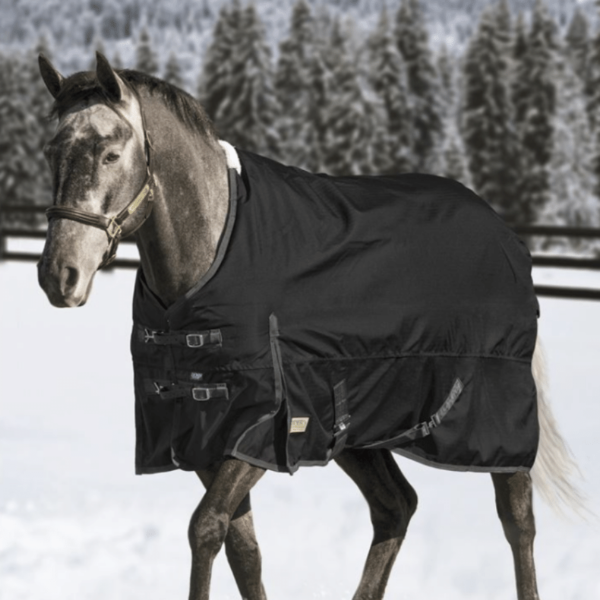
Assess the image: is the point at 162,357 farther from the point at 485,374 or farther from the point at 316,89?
the point at 316,89

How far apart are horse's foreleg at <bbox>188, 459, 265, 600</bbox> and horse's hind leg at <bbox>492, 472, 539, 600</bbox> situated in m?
1.40

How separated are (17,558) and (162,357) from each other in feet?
6.02

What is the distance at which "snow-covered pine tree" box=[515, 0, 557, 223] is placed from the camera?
4556cm

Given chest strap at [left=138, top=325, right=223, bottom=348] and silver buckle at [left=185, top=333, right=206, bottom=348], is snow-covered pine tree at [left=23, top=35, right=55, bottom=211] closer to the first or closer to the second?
chest strap at [left=138, top=325, right=223, bottom=348]

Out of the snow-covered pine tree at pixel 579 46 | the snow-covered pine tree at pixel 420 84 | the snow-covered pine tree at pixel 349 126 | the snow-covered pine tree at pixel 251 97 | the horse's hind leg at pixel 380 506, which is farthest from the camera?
the snow-covered pine tree at pixel 579 46

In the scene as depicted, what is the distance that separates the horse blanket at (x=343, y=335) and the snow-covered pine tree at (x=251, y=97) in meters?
45.5

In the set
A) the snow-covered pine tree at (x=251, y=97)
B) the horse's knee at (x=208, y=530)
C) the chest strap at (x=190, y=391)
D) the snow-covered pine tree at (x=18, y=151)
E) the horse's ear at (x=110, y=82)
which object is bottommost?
the snow-covered pine tree at (x=18, y=151)

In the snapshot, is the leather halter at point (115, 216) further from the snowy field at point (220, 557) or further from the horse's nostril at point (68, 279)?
the snowy field at point (220, 557)

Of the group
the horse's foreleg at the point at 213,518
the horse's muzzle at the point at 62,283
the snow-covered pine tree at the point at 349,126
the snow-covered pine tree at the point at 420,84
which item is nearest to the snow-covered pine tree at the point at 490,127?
the snow-covered pine tree at the point at 420,84

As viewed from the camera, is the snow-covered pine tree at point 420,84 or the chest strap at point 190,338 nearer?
the chest strap at point 190,338

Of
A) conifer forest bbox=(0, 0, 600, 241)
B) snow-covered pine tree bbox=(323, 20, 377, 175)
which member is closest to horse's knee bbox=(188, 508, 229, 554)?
conifer forest bbox=(0, 0, 600, 241)

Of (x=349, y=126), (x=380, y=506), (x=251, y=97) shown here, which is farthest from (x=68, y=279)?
(x=251, y=97)

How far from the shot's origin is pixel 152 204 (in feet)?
13.6

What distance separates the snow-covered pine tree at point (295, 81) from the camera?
51.6 m
